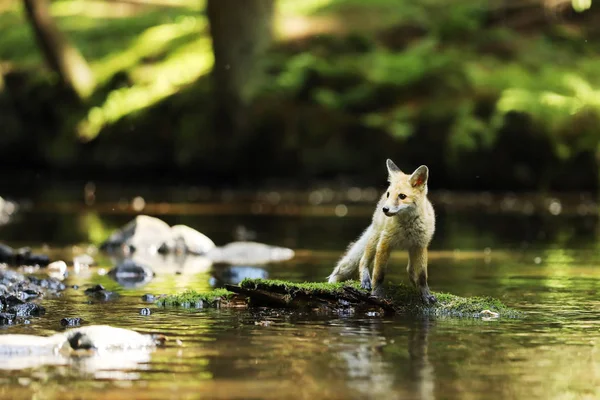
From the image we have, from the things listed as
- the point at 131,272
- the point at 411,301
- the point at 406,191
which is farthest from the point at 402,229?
the point at 131,272

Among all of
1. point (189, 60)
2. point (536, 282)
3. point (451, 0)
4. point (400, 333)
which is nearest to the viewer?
point (400, 333)

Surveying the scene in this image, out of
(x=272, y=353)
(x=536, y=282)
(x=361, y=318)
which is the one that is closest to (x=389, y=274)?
(x=536, y=282)

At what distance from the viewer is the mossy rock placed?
31.1 feet

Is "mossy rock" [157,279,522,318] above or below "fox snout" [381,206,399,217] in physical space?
below

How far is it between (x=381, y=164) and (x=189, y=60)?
7027 mm

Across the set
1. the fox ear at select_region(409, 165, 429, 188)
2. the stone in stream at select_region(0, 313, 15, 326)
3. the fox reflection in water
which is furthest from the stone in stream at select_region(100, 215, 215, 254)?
the fox reflection in water

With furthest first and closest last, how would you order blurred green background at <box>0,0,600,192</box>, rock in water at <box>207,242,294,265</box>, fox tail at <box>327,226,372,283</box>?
blurred green background at <box>0,0,600,192</box> → rock in water at <box>207,242,294,265</box> → fox tail at <box>327,226,372,283</box>

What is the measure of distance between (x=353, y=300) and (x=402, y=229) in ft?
2.48

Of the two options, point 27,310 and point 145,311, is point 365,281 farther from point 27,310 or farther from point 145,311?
point 27,310

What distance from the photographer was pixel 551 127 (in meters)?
25.0

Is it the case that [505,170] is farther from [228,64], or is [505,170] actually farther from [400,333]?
[400,333]

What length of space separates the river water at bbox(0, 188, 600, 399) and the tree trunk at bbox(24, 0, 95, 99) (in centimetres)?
1492

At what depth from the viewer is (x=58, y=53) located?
29.8 metres

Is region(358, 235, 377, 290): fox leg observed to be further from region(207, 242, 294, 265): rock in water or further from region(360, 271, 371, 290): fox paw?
region(207, 242, 294, 265): rock in water
